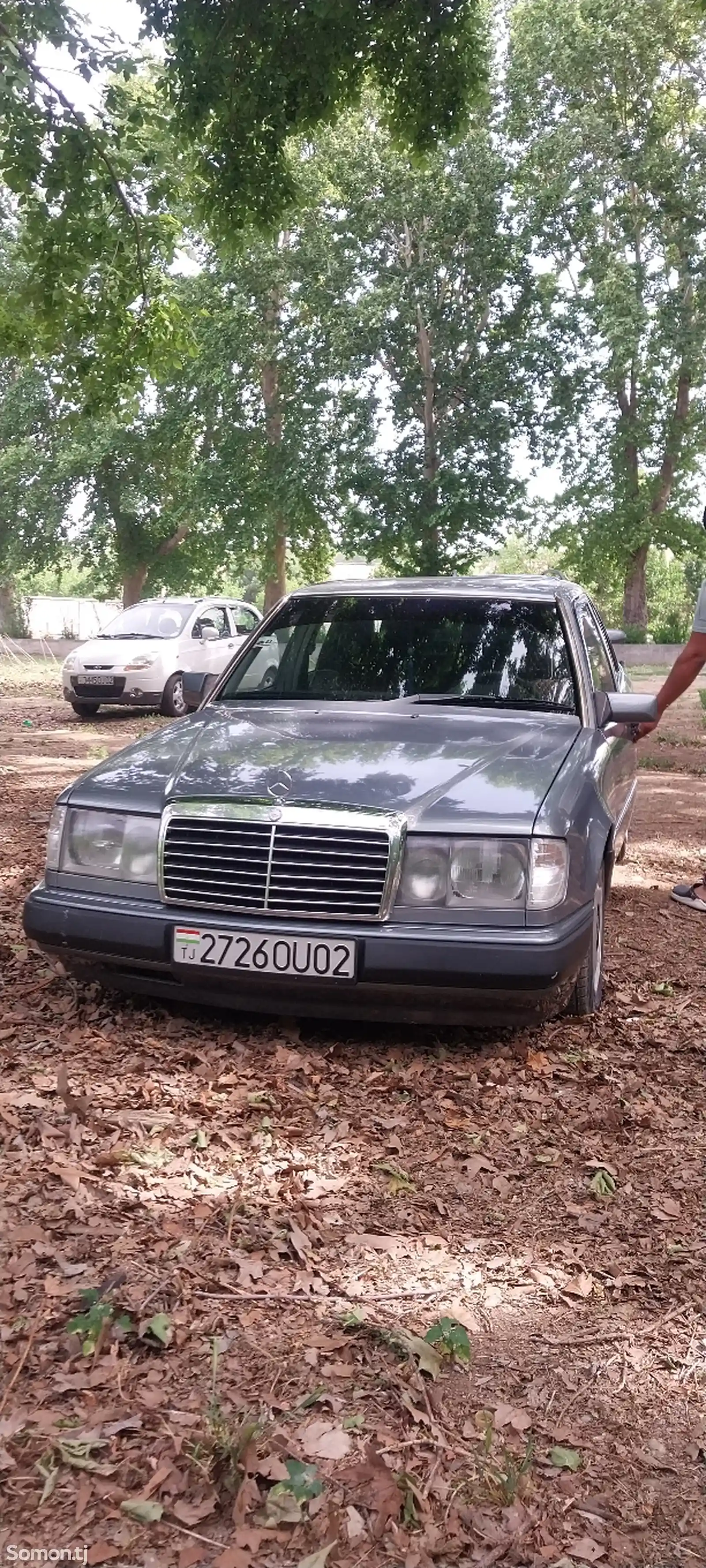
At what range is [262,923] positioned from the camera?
3.82 metres

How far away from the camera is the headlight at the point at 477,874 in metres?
3.76

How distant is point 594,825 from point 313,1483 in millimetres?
2565

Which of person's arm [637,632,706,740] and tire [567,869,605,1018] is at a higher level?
person's arm [637,632,706,740]

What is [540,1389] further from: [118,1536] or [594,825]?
[594,825]

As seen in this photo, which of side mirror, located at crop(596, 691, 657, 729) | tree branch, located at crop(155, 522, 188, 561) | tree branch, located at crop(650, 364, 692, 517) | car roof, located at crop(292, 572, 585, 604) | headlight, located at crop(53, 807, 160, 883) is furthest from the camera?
tree branch, located at crop(155, 522, 188, 561)

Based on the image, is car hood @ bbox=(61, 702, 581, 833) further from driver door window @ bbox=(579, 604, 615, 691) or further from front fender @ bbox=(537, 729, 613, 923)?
driver door window @ bbox=(579, 604, 615, 691)

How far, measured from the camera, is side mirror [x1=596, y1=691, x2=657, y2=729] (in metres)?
4.94

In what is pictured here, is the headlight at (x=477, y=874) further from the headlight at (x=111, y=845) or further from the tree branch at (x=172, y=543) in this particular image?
the tree branch at (x=172, y=543)

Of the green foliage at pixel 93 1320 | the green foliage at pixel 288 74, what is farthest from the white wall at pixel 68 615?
the green foliage at pixel 93 1320

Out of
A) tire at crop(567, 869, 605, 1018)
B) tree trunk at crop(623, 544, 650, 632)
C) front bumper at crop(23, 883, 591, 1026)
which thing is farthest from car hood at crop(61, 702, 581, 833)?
tree trunk at crop(623, 544, 650, 632)

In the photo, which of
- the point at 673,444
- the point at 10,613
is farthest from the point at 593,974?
the point at 10,613

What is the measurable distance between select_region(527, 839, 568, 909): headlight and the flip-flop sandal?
8.77ft

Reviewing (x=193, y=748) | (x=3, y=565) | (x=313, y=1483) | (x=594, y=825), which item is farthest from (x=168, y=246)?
(x=3, y=565)

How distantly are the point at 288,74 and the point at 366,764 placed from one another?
7412mm
